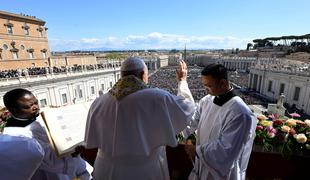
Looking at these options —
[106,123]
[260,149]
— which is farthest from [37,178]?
[260,149]

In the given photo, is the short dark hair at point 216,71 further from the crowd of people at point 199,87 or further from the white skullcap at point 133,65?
the crowd of people at point 199,87

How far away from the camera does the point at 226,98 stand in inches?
77.9

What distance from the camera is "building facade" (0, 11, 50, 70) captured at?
64.1 feet

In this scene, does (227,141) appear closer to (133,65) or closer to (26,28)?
(133,65)

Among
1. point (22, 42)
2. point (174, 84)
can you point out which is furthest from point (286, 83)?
point (22, 42)

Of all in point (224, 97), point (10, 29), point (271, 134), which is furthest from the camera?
point (10, 29)

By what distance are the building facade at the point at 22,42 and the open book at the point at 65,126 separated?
2277 cm

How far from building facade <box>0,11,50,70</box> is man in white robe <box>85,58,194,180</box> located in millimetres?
23029

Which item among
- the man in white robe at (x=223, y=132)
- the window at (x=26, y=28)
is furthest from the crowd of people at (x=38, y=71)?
the man in white robe at (x=223, y=132)

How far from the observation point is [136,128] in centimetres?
160

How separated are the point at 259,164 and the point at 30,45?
86.8 feet

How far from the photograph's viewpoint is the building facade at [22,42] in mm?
19548

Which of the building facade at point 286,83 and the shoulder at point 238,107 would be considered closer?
the shoulder at point 238,107

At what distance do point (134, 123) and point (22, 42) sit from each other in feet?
83.7
